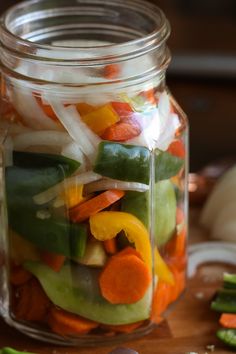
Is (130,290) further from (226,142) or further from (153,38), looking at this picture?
(226,142)

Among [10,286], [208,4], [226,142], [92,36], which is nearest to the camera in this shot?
[10,286]

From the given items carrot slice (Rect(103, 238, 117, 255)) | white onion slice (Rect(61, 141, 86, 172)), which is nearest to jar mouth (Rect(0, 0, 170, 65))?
white onion slice (Rect(61, 141, 86, 172))

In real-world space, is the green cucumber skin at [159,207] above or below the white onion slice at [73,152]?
below

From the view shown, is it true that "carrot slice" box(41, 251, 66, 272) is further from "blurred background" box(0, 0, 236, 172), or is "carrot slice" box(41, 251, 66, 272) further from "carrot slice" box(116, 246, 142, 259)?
"blurred background" box(0, 0, 236, 172)

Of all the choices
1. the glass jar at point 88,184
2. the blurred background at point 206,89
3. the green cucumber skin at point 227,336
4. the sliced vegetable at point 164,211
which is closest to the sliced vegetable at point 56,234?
the glass jar at point 88,184

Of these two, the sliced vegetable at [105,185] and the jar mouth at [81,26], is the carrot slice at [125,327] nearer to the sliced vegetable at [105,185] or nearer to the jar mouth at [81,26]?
the sliced vegetable at [105,185]

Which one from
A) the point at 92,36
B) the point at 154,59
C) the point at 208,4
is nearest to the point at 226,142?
the point at 208,4
